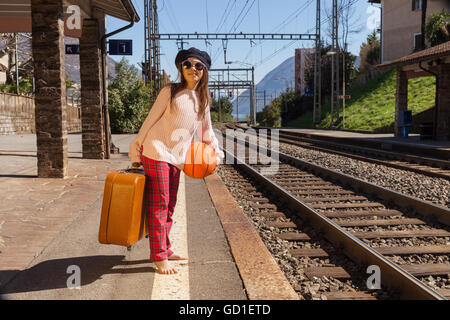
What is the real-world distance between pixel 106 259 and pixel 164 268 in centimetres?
66

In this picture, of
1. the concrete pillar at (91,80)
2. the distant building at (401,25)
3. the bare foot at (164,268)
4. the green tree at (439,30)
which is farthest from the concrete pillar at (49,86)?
the distant building at (401,25)

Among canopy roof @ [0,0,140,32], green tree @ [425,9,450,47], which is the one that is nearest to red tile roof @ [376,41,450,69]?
canopy roof @ [0,0,140,32]

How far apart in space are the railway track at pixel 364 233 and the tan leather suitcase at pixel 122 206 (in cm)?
149

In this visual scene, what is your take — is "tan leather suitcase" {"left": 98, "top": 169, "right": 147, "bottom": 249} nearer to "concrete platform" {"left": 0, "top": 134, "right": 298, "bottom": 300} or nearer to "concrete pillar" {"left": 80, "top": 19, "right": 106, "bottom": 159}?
"concrete platform" {"left": 0, "top": 134, "right": 298, "bottom": 300}

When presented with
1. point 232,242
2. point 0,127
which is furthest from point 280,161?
point 0,127

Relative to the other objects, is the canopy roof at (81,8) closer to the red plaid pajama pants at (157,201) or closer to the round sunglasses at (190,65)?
the round sunglasses at (190,65)

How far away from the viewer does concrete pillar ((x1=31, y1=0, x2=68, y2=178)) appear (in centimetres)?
830

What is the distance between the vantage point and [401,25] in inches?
1689

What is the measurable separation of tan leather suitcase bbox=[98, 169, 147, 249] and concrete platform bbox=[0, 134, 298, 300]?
0.33 metres

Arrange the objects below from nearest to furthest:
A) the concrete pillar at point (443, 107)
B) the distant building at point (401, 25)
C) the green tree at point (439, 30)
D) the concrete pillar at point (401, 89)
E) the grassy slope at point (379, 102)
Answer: the concrete pillar at point (443, 107) < the concrete pillar at point (401, 89) < the grassy slope at point (379, 102) < the green tree at point (439, 30) < the distant building at point (401, 25)

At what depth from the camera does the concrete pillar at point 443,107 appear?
1936 centimetres

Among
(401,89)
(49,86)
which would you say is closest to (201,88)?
(49,86)

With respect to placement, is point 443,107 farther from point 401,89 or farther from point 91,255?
point 91,255
